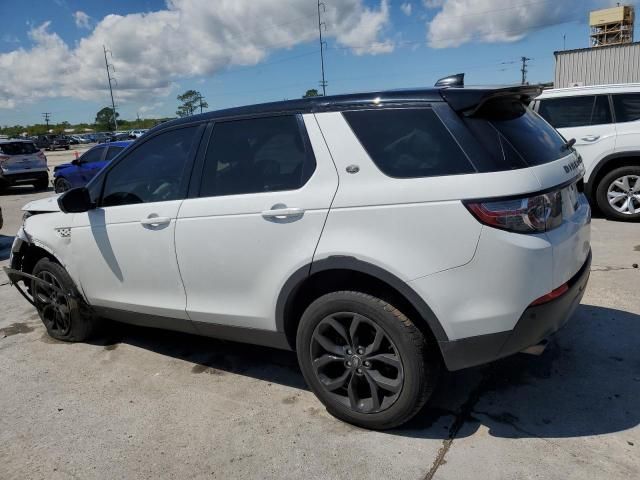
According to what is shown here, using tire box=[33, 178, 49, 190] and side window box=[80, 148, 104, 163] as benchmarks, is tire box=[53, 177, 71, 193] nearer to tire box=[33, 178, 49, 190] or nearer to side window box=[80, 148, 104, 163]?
side window box=[80, 148, 104, 163]

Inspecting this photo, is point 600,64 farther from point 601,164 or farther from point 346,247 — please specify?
point 346,247

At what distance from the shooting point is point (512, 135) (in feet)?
8.59

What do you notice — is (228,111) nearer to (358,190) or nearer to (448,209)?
(358,190)

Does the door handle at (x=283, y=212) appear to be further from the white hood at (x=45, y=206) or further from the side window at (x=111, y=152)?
the side window at (x=111, y=152)

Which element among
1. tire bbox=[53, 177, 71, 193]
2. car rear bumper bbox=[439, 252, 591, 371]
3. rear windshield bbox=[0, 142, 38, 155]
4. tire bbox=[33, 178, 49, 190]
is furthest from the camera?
tire bbox=[33, 178, 49, 190]

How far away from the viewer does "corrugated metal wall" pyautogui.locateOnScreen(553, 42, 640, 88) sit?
24516mm

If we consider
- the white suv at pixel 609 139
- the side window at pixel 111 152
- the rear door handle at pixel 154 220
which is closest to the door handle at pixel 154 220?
the rear door handle at pixel 154 220

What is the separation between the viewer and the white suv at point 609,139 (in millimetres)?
7152

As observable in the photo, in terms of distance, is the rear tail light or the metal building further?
the metal building

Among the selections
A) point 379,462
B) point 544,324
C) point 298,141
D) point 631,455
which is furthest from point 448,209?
point 631,455

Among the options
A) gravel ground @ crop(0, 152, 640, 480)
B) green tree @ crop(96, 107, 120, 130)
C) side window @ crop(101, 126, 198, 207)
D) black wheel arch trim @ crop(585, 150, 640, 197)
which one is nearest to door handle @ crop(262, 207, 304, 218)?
side window @ crop(101, 126, 198, 207)

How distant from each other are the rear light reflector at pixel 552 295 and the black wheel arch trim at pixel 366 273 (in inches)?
17.8

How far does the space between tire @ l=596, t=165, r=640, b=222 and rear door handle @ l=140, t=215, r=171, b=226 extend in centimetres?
638

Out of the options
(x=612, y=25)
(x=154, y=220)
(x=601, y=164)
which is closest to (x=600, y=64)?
(x=601, y=164)
